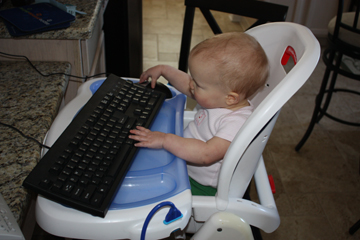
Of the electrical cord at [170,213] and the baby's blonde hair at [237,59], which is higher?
the baby's blonde hair at [237,59]

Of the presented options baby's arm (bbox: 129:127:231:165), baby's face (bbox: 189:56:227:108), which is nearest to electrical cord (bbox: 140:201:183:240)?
baby's arm (bbox: 129:127:231:165)

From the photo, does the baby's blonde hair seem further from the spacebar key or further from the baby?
the spacebar key

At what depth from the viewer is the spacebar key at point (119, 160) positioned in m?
0.58

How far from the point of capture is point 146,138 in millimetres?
665

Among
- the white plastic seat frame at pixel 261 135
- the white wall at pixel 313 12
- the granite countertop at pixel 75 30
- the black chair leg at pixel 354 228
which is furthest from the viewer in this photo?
the white wall at pixel 313 12

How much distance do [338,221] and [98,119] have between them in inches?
48.1

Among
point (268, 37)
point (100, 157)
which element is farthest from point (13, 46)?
point (268, 37)

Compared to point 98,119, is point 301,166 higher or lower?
lower

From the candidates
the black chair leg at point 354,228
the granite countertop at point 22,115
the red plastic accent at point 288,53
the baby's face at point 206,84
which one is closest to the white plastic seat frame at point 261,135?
the red plastic accent at point 288,53

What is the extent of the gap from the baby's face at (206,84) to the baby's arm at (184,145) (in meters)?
0.12

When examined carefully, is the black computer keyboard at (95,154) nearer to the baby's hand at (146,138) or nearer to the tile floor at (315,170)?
the baby's hand at (146,138)

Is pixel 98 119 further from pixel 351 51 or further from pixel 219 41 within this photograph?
pixel 351 51

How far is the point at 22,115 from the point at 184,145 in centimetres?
36

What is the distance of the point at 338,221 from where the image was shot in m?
1.41
